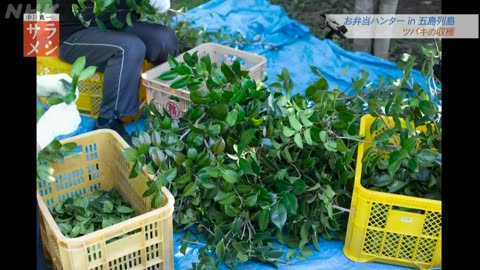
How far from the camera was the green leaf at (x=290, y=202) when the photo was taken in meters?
1.72

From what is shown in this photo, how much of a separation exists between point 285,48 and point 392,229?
1.72m

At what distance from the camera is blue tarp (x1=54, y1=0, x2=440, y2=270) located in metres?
2.98

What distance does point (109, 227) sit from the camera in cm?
150

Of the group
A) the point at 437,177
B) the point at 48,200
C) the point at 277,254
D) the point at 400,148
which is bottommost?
the point at 277,254

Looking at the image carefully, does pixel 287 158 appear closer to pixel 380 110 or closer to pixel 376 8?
pixel 380 110

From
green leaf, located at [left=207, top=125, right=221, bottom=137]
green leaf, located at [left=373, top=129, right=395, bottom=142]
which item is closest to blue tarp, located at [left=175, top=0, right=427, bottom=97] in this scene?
green leaf, located at [left=373, top=129, right=395, bottom=142]

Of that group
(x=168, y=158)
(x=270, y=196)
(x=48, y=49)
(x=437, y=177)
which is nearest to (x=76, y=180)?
(x=168, y=158)

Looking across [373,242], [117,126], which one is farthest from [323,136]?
[117,126]

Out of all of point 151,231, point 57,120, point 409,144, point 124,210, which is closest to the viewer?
point 57,120

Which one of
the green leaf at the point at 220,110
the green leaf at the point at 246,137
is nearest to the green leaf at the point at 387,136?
the green leaf at the point at 246,137

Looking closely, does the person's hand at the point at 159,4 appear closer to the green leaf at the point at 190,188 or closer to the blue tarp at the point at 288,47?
the blue tarp at the point at 288,47

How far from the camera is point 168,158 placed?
70.8 inches

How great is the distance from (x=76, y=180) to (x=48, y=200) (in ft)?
0.39

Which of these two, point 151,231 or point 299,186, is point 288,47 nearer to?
point 299,186
